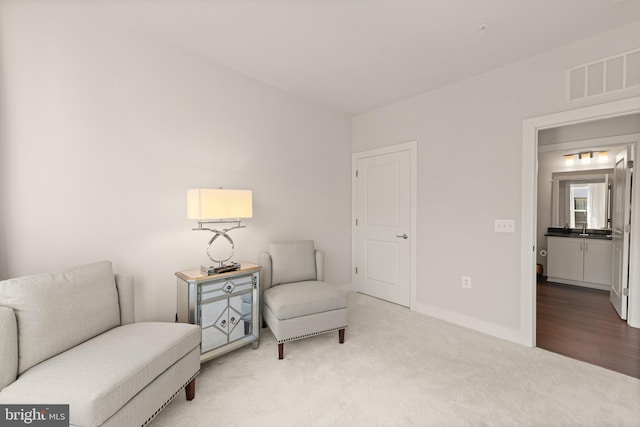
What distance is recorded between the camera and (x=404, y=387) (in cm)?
195

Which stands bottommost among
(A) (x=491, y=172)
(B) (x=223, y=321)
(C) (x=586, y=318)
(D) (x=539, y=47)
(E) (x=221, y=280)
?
(C) (x=586, y=318)

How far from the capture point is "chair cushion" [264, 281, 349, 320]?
7.70 ft

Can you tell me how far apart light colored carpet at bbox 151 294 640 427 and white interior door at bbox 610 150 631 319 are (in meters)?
1.58

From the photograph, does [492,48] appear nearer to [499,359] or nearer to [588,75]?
[588,75]

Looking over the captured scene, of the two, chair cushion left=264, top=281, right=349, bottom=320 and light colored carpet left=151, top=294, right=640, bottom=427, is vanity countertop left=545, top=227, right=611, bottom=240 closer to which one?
light colored carpet left=151, top=294, right=640, bottom=427

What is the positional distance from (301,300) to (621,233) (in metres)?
3.75

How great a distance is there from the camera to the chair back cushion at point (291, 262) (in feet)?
9.40

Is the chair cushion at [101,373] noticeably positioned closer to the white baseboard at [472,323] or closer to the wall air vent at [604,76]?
the white baseboard at [472,323]

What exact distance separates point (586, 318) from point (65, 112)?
5300mm

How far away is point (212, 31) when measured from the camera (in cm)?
222

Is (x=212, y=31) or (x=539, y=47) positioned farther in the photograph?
(x=539, y=47)

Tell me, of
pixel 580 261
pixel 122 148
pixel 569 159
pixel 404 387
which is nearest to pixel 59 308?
pixel 122 148

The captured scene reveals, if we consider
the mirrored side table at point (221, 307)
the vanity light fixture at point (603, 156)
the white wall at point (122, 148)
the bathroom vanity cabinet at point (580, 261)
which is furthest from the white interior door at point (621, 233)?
the mirrored side table at point (221, 307)

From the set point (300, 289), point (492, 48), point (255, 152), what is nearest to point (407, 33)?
point (492, 48)
